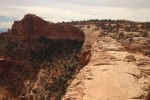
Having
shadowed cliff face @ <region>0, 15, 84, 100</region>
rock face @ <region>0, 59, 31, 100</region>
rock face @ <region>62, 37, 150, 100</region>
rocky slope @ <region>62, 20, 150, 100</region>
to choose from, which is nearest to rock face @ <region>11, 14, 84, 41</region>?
shadowed cliff face @ <region>0, 15, 84, 100</region>

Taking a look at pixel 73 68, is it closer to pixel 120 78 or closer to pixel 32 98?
pixel 32 98

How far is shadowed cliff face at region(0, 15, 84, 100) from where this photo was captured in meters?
50.1

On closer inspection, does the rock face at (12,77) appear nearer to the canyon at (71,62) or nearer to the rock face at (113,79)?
the canyon at (71,62)

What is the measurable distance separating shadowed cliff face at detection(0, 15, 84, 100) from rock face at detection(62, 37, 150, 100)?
2672cm

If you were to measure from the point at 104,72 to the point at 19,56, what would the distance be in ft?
146

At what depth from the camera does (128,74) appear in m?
16.3

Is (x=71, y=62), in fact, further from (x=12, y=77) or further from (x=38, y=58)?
(x=12, y=77)

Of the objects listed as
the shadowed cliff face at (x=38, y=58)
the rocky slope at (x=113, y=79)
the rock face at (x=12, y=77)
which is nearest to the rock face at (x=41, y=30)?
the shadowed cliff face at (x=38, y=58)

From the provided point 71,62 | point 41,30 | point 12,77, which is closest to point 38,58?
point 12,77

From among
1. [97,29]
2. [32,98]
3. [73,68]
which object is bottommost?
[32,98]

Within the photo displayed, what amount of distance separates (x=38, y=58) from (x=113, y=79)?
44.4 metres

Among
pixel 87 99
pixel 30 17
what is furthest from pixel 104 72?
pixel 30 17

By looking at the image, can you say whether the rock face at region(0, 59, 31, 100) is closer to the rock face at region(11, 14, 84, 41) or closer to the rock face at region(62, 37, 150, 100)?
the rock face at region(11, 14, 84, 41)

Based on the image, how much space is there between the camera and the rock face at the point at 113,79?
13.9 metres
